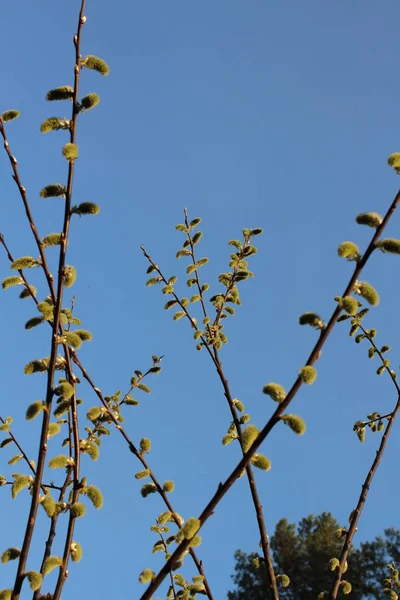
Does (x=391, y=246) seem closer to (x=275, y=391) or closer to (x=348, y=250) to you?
(x=348, y=250)

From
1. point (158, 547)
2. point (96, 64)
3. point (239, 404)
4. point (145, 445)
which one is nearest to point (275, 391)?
point (145, 445)

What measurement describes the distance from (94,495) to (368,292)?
1437 millimetres

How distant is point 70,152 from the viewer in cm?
268

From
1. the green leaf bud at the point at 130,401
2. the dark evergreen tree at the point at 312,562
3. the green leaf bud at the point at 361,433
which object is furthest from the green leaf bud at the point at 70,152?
the dark evergreen tree at the point at 312,562

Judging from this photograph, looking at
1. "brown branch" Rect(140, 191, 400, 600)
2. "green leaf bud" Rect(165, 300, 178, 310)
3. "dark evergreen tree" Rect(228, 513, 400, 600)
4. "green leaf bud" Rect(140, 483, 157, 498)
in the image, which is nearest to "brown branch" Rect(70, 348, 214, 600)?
"green leaf bud" Rect(140, 483, 157, 498)

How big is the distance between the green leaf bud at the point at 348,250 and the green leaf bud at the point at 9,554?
5.95ft

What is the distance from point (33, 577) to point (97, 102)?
201 cm

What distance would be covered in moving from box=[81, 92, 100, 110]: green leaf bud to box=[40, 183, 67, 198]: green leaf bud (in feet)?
1.27

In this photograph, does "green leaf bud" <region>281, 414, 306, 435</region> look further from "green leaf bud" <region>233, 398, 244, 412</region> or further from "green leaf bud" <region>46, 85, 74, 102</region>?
"green leaf bud" <region>233, 398, 244, 412</region>

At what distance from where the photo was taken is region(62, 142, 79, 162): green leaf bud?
8.74 ft

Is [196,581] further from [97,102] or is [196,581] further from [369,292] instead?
[97,102]

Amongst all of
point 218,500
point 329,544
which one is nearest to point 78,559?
point 218,500

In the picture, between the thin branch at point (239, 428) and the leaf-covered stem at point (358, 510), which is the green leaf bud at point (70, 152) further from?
the leaf-covered stem at point (358, 510)

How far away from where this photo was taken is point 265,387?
8.16 feet
